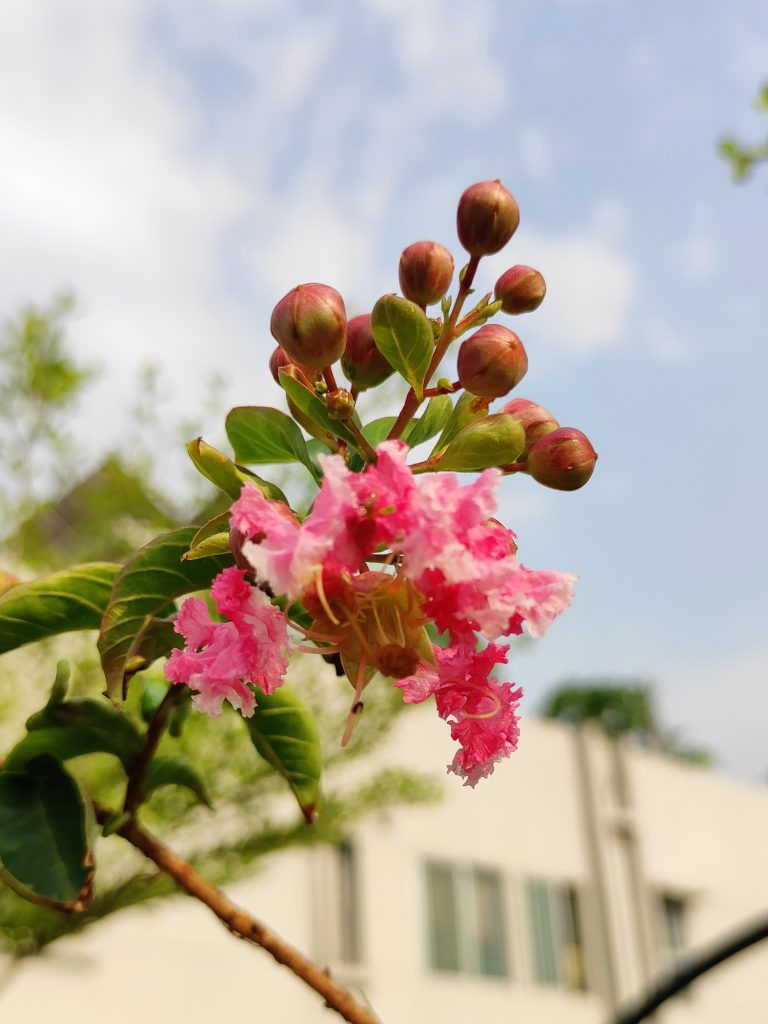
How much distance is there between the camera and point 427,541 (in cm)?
50

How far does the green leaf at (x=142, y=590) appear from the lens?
66cm

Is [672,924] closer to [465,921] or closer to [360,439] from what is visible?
[465,921]

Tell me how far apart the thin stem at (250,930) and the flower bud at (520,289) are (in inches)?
15.3

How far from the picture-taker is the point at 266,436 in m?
0.72

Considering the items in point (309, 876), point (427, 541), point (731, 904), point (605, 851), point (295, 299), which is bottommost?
point (731, 904)

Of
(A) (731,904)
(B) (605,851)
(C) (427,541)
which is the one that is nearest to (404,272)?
(C) (427,541)

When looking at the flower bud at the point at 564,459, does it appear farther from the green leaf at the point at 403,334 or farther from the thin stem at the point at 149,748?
the thin stem at the point at 149,748

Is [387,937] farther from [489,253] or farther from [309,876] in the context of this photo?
[489,253]

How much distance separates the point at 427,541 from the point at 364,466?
17 cm

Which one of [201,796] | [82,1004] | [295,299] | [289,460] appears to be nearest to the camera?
[295,299]

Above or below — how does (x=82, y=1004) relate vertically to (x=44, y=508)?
below

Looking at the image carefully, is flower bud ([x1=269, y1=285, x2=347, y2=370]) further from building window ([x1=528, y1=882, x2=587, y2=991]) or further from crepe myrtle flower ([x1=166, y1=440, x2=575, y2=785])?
building window ([x1=528, y1=882, x2=587, y2=991])

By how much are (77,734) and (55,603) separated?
0.35 ft

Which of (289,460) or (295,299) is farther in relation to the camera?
(289,460)
